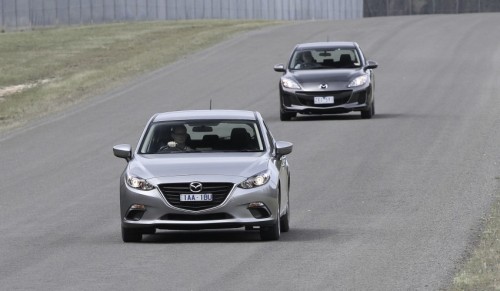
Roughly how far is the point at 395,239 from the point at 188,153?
237 centimetres

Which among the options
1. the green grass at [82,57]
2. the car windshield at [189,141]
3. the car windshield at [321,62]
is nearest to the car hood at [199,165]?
the car windshield at [189,141]

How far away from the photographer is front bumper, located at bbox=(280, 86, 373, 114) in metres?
30.6

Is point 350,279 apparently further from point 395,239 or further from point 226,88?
point 226,88

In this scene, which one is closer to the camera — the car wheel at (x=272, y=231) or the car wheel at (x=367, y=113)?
the car wheel at (x=272, y=231)

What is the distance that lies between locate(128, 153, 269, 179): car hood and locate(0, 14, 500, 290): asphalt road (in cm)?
70

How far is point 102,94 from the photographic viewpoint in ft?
127

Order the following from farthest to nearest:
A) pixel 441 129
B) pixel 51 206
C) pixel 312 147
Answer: pixel 441 129 < pixel 312 147 < pixel 51 206

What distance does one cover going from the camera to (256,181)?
1498 centimetres

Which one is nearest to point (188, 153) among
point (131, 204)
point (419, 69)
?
point (131, 204)

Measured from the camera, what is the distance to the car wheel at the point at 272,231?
49.2ft

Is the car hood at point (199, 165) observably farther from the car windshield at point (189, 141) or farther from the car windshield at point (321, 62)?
the car windshield at point (321, 62)

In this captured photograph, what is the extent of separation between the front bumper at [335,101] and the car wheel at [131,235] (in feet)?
51.4

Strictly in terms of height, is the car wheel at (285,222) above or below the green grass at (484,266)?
below

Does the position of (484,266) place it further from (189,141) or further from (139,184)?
(189,141)
